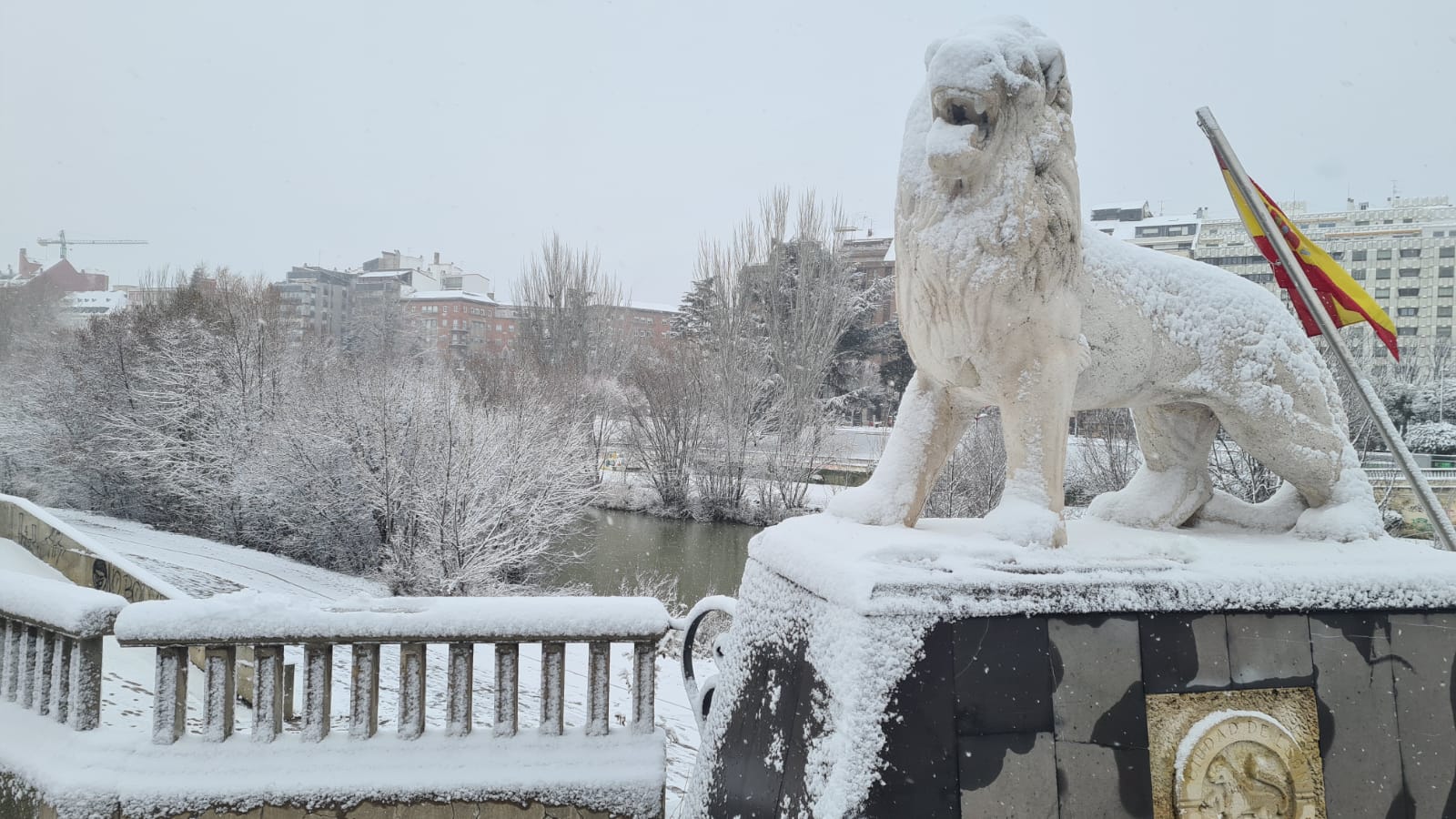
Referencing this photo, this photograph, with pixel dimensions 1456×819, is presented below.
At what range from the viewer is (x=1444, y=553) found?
6.82 ft

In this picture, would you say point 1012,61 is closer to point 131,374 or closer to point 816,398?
point 816,398

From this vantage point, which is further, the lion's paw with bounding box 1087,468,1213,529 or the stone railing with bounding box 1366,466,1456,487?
the stone railing with bounding box 1366,466,1456,487

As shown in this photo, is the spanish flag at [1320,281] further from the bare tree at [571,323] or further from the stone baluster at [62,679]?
the bare tree at [571,323]

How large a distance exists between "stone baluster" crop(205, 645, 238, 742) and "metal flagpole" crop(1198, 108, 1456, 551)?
3.25 metres

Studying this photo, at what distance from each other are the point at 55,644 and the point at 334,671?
5.25 m

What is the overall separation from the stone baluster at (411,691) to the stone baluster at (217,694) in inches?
17.9

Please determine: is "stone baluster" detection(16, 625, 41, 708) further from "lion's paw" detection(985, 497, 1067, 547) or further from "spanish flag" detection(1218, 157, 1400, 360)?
"spanish flag" detection(1218, 157, 1400, 360)

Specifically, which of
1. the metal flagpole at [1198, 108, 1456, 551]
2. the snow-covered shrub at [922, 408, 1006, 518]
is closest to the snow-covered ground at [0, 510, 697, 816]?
the metal flagpole at [1198, 108, 1456, 551]

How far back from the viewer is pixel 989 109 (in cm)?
182

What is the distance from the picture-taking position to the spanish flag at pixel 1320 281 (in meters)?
2.76

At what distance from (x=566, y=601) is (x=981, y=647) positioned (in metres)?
1.30

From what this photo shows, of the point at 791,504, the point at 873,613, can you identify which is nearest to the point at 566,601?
the point at 873,613

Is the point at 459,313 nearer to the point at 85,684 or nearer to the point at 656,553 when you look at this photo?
the point at 656,553

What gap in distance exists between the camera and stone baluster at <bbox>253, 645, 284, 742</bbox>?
93.4 inches
